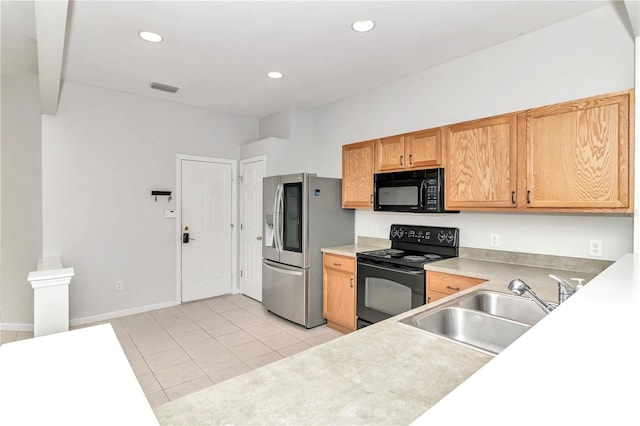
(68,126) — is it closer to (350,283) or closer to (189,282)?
(189,282)

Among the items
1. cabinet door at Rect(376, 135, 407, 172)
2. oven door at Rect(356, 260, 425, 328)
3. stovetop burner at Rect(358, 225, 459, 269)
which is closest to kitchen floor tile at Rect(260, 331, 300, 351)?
oven door at Rect(356, 260, 425, 328)

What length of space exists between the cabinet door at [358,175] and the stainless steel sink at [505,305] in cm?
178

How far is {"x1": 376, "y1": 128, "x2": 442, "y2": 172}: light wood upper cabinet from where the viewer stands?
117 inches

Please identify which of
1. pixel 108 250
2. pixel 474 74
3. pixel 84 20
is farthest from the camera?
pixel 108 250

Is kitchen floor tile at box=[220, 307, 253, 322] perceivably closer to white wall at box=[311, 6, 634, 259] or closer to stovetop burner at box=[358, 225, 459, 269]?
stovetop burner at box=[358, 225, 459, 269]

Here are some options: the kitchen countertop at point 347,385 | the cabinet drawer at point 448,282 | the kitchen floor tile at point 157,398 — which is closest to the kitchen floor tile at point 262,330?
the kitchen floor tile at point 157,398

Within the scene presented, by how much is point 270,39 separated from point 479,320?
2.60m

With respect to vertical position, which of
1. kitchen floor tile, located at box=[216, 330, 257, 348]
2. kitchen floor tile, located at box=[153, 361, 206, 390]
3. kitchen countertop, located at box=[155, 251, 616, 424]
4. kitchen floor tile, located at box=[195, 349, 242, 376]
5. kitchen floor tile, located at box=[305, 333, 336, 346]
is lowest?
kitchen floor tile, located at box=[153, 361, 206, 390]

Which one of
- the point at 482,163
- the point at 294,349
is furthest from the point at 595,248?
the point at 294,349

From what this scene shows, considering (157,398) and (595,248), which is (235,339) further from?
(595,248)

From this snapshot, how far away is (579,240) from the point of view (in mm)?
2445

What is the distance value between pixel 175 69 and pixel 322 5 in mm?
1867

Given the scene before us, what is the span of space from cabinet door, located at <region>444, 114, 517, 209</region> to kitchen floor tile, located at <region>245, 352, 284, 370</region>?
2061 millimetres

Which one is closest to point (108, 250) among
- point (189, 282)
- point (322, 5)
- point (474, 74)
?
point (189, 282)
